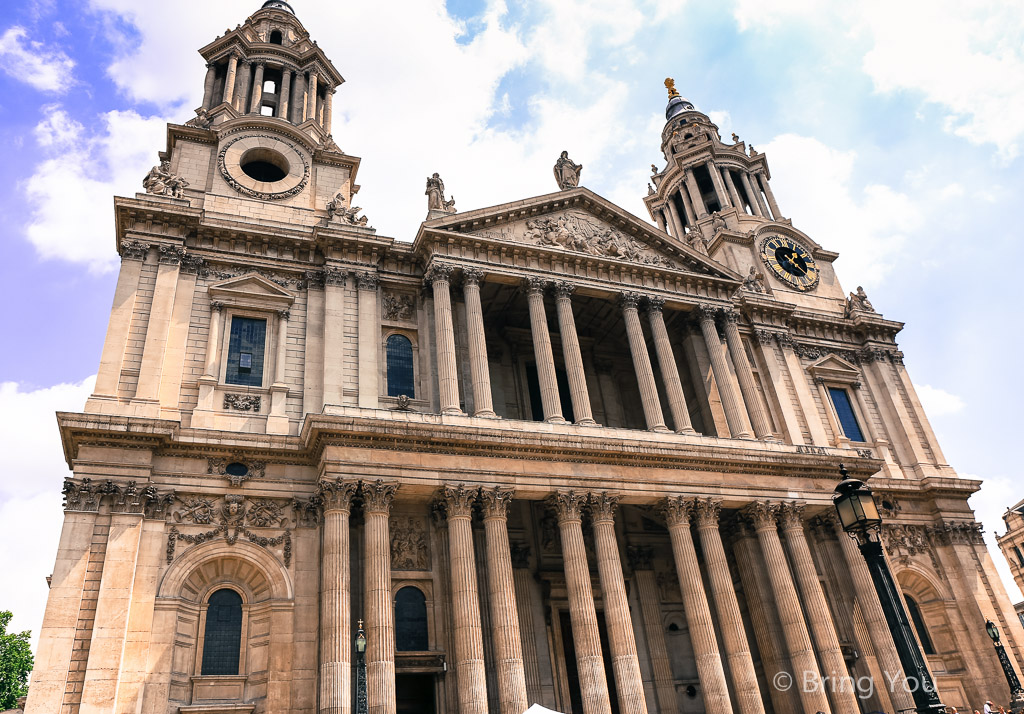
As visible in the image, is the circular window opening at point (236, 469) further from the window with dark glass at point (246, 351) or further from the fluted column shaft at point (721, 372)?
the fluted column shaft at point (721, 372)

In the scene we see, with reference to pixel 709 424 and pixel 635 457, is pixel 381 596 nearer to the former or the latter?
pixel 635 457

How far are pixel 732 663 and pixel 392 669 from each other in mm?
10834

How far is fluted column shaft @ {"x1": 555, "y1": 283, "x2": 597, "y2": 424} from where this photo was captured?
88.5ft

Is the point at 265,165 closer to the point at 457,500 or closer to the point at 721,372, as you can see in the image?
the point at 457,500

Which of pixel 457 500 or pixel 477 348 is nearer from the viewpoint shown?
pixel 457 500

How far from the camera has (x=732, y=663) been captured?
78.3ft

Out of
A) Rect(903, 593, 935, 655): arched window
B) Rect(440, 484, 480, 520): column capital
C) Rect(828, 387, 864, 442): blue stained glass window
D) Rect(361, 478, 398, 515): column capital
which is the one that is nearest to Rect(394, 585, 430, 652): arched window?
Rect(440, 484, 480, 520): column capital

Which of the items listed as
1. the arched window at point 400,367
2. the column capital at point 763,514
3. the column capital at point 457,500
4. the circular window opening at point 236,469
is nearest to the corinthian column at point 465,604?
the column capital at point 457,500

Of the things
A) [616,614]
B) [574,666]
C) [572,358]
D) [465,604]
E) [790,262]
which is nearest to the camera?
[465,604]

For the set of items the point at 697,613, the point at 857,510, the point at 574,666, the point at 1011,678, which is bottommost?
the point at 1011,678

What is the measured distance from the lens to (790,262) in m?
40.5

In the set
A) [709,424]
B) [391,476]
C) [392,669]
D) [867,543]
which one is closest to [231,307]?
[391,476]

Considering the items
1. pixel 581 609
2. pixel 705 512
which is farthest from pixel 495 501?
pixel 705 512

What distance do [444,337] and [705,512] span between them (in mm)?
10682
